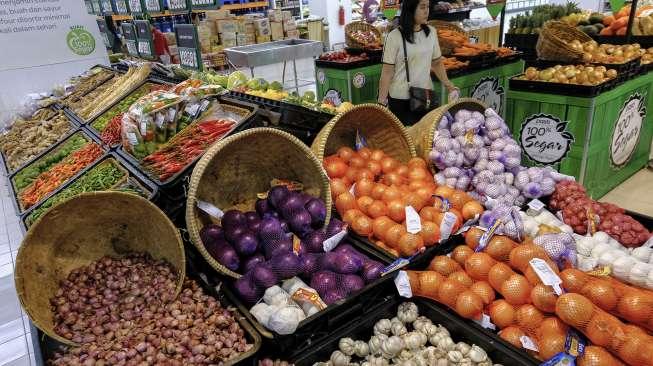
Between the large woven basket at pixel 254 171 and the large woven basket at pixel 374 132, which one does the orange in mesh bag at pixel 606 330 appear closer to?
the large woven basket at pixel 254 171

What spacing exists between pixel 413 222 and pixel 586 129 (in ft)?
7.98

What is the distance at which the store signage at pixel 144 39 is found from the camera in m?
4.70

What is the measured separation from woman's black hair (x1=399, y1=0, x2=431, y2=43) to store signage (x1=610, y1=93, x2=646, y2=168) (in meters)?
1.93

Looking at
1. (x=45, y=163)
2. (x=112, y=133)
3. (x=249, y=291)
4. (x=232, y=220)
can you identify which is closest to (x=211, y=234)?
(x=232, y=220)

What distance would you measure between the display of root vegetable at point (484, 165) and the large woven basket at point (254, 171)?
71 centimetres

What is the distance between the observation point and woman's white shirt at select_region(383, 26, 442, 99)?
379cm

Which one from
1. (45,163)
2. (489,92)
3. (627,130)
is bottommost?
(627,130)

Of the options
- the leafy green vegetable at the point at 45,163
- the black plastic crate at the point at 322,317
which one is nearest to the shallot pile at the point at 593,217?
the black plastic crate at the point at 322,317

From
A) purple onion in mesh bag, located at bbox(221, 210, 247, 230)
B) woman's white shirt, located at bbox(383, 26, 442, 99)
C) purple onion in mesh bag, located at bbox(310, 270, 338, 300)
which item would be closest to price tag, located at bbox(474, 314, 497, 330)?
purple onion in mesh bag, located at bbox(310, 270, 338, 300)

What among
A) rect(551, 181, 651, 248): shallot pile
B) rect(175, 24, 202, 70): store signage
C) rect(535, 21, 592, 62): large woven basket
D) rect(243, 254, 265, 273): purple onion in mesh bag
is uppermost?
rect(175, 24, 202, 70): store signage

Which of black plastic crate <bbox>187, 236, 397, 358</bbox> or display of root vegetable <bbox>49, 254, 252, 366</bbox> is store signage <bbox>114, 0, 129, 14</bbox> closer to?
display of root vegetable <bbox>49, 254, 252, 366</bbox>

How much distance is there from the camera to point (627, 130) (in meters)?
4.07

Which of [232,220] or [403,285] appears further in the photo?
[232,220]

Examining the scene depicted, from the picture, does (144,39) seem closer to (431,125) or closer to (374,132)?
(374,132)
